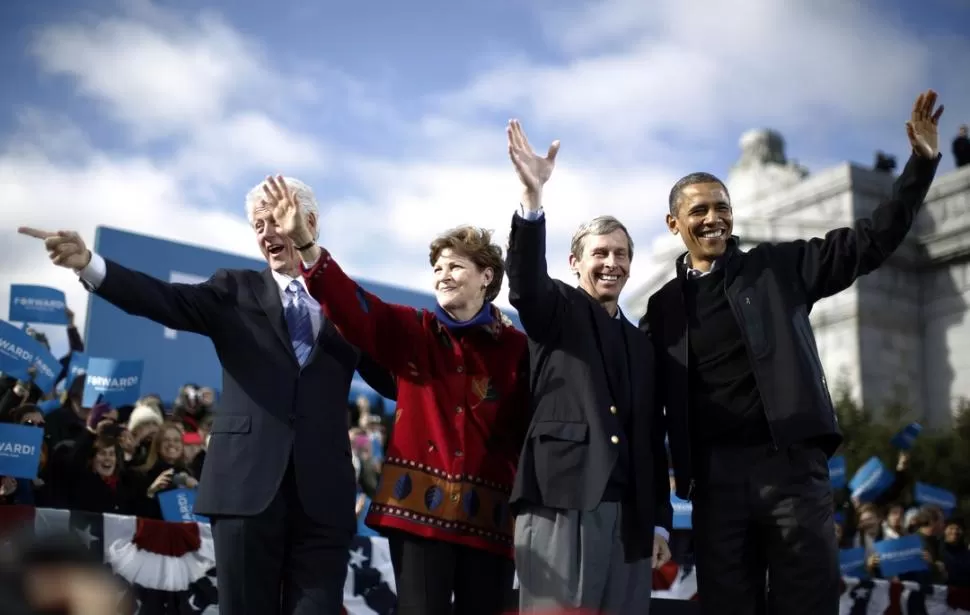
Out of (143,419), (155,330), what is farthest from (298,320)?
(155,330)

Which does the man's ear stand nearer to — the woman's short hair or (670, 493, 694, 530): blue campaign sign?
the woman's short hair

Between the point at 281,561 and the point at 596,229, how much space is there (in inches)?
64.9

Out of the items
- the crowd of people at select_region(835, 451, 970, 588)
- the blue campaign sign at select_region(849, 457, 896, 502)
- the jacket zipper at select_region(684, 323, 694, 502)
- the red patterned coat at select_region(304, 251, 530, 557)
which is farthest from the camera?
the blue campaign sign at select_region(849, 457, 896, 502)

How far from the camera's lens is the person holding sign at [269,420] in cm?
356

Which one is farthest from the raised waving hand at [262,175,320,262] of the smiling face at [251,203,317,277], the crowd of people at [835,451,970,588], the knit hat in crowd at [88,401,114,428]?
the crowd of people at [835,451,970,588]

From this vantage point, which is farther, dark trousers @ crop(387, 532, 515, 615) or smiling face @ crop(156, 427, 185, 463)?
smiling face @ crop(156, 427, 185, 463)

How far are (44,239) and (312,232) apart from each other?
92 cm

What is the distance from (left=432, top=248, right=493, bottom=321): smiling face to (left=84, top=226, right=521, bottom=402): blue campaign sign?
9.63 m

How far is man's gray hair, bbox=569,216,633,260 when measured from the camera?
12.9ft

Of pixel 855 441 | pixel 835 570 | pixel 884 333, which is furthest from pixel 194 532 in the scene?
pixel 884 333

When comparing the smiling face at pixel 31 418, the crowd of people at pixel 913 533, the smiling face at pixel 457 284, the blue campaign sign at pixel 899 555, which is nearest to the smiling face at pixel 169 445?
the smiling face at pixel 31 418

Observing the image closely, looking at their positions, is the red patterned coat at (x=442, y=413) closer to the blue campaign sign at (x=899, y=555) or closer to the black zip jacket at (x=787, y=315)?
the black zip jacket at (x=787, y=315)

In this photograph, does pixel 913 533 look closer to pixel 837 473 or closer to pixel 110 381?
pixel 837 473

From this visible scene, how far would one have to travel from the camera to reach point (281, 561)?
11.9 feet
